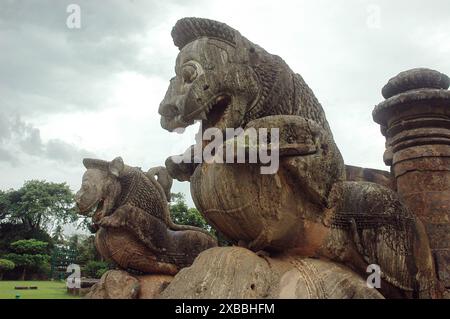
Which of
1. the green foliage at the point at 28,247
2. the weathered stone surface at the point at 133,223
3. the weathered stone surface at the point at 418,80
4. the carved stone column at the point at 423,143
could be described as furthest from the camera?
the green foliage at the point at 28,247

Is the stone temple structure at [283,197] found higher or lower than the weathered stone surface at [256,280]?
higher

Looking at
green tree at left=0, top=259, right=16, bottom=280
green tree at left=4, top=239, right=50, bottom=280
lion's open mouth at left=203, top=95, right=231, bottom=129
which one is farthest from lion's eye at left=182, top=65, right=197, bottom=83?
green tree at left=4, top=239, right=50, bottom=280

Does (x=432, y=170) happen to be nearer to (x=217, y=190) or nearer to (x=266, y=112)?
(x=266, y=112)

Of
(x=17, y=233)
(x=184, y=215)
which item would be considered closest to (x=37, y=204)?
(x=17, y=233)

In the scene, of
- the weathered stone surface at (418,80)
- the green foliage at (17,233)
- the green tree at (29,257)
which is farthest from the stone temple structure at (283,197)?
the green foliage at (17,233)

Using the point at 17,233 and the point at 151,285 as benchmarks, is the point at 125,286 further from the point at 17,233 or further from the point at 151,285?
the point at 17,233

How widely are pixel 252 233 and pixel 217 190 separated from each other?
1.08 ft

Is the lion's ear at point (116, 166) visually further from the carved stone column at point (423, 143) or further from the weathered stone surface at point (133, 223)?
the carved stone column at point (423, 143)

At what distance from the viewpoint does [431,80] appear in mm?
3348

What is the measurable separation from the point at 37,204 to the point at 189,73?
3717 centimetres

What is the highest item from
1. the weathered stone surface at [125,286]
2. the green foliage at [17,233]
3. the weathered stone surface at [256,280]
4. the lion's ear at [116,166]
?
the green foliage at [17,233]

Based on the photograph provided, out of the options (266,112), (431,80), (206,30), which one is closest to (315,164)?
(266,112)

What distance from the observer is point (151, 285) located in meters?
4.33

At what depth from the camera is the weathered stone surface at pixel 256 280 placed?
7.07 ft
